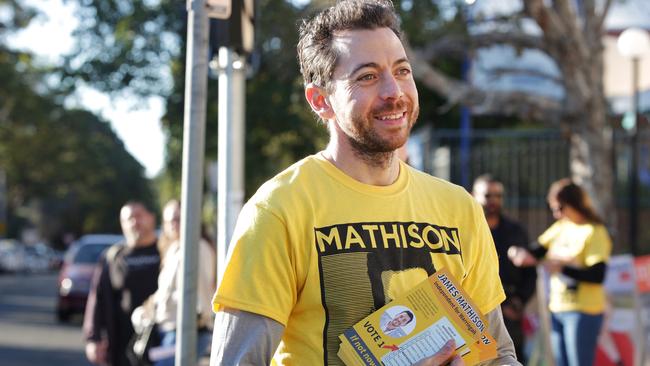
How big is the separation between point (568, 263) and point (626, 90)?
26066mm

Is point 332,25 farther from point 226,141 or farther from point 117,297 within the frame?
point 117,297

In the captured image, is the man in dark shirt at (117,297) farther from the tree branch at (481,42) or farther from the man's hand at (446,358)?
the tree branch at (481,42)

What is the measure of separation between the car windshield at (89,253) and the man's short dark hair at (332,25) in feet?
56.7

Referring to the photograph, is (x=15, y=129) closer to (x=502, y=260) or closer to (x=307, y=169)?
(x=502, y=260)

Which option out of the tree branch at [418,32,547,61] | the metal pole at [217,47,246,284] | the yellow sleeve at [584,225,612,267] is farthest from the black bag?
the tree branch at [418,32,547,61]

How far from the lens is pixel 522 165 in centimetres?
1750

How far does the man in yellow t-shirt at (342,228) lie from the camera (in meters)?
2.40

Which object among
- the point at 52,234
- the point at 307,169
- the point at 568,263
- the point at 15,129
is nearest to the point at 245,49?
the point at 307,169

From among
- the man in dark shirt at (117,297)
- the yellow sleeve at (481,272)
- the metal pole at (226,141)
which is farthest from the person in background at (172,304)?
the yellow sleeve at (481,272)

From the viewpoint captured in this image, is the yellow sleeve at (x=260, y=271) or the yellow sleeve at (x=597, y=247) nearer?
the yellow sleeve at (x=260, y=271)

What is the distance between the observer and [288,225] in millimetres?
2426

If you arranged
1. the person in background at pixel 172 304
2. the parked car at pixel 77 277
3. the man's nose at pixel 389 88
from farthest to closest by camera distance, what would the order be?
the parked car at pixel 77 277
the person in background at pixel 172 304
the man's nose at pixel 389 88

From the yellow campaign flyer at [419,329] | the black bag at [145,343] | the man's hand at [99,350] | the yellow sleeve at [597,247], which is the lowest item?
the man's hand at [99,350]

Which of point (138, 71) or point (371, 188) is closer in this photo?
point (371, 188)
